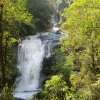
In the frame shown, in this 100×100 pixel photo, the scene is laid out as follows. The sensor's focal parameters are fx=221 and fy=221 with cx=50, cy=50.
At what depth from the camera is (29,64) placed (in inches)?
1081

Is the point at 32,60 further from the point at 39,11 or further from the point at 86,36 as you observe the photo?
the point at 86,36

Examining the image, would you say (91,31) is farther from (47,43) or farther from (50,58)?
(47,43)

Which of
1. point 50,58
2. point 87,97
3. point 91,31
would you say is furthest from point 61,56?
point 87,97

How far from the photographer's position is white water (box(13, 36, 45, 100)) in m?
24.8

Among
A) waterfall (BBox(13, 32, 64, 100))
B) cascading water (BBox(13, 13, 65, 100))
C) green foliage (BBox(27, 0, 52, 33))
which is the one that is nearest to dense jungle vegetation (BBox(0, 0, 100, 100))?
cascading water (BBox(13, 13, 65, 100))

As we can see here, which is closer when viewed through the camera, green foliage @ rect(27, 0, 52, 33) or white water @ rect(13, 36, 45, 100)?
white water @ rect(13, 36, 45, 100)

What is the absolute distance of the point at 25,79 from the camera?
84.8ft

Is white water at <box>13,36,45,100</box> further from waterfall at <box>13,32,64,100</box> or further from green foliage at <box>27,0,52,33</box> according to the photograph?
green foliage at <box>27,0,52,33</box>

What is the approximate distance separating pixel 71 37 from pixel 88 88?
168 inches

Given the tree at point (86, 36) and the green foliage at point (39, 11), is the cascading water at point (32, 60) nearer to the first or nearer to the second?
the green foliage at point (39, 11)

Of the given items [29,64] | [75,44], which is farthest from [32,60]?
[75,44]

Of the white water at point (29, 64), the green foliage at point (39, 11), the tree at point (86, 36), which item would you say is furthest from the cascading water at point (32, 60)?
the tree at point (86, 36)

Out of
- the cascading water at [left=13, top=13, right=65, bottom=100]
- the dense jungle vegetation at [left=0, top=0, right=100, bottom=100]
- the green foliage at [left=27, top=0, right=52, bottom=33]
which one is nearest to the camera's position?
the dense jungle vegetation at [left=0, top=0, right=100, bottom=100]

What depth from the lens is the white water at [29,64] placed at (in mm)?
24812
